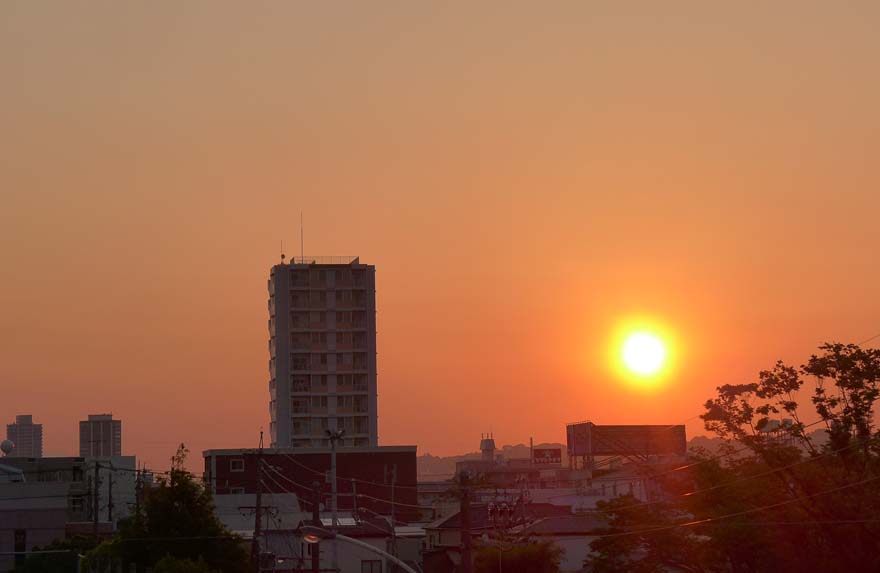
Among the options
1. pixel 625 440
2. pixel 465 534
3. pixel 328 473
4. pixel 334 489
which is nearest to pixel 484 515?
pixel 334 489

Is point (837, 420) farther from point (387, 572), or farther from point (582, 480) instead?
point (582, 480)

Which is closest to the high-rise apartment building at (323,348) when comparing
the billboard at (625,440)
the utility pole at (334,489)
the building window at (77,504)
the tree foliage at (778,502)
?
the billboard at (625,440)

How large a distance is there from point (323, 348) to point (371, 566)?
293ft

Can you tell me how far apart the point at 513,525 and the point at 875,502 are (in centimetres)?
→ 2945

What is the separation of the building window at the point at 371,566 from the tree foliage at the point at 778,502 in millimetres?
19633

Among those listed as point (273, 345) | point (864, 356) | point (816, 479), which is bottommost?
point (816, 479)

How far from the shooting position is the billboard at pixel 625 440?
16800cm

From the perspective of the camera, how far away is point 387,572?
89.2 meters

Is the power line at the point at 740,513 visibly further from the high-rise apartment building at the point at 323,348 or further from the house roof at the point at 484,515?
the high-rise apartment building at the point at 323,348

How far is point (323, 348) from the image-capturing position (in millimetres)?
178625

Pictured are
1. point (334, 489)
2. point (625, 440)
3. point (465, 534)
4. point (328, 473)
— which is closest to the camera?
point (465, 534)

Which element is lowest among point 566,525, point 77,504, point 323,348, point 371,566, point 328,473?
point 371,566

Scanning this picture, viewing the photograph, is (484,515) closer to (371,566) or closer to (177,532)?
(371,566)

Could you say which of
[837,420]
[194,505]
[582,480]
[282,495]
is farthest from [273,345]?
[837,420]
